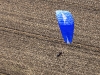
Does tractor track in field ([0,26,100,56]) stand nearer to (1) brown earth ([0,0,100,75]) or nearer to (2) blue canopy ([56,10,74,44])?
(1) brown earth ([0,0,100,75])

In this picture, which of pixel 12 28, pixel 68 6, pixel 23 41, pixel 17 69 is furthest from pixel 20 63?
pixel 68 6

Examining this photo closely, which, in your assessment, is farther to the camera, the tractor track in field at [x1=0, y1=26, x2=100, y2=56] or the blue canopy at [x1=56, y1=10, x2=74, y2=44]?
the blue canopy at [x1=56, y1=10, x2=74, y2=44]

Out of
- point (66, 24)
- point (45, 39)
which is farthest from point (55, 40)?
point (66, 24)

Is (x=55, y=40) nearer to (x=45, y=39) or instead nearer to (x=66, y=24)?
(x=45, y=39)

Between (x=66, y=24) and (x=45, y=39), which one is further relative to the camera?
(x=66, y=24)

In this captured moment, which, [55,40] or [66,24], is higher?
[66,24]

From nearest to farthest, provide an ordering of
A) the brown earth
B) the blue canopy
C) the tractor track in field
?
the brown earth, the tractor track in field, the blue canopy

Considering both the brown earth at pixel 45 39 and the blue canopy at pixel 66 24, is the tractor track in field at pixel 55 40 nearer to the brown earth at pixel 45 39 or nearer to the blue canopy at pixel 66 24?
the brown earth at pixel 45 39

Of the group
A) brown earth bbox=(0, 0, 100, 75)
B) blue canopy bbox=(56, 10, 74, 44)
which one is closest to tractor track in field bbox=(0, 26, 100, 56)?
brown earth bbox=(0, 0, 100, 75)
